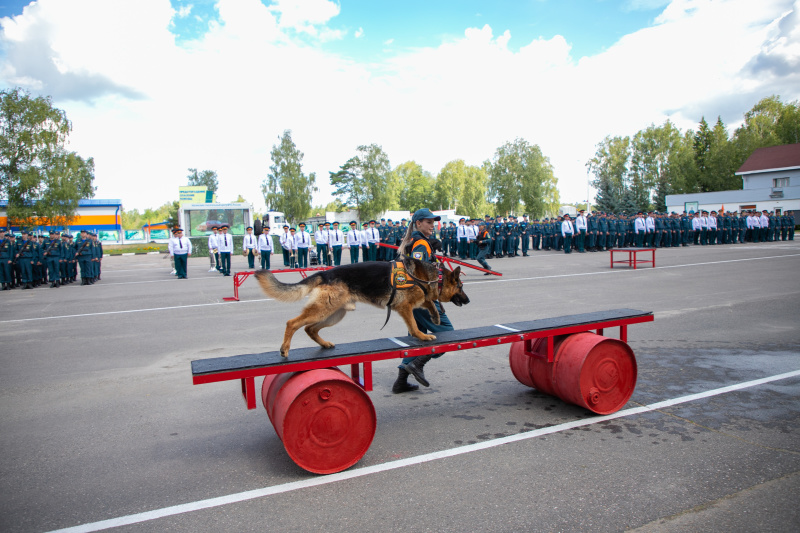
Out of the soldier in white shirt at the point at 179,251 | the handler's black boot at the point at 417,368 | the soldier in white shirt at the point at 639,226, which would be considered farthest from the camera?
the soldier in white shirt at the point at 639,226

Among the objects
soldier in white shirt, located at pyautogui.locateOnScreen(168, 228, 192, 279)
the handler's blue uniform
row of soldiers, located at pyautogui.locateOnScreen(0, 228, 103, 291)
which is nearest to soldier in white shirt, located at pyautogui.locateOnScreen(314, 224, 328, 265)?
soldier in white shirt, located at pyautogui.locateOnScreen(168, 228, 192, 279)

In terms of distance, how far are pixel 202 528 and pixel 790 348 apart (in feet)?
26.2

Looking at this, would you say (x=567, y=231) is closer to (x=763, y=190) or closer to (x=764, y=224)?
(x=764, y=224)

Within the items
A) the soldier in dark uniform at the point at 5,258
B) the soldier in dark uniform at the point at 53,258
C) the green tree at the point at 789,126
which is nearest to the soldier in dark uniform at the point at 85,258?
the soldier in dark uniform at the point at 53,258

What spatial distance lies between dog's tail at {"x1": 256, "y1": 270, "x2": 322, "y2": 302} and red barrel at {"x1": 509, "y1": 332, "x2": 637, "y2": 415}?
98.1 inches

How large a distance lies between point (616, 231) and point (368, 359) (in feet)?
92.7

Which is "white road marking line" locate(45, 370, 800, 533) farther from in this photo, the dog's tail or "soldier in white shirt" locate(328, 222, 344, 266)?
"soldier in white shirt" locate(328, 222, 344, 266)

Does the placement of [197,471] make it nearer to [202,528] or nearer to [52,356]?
[202,528]

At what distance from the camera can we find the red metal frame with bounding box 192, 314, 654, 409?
3.73 meters

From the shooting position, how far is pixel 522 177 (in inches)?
2876

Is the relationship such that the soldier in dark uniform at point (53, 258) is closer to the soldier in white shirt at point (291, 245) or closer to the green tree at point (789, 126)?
the soldier in white shirt at point (291, 245)

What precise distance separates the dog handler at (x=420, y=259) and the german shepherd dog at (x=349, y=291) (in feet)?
1.06

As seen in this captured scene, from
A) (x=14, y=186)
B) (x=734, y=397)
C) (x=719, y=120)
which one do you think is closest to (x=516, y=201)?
(x=719, y=120)

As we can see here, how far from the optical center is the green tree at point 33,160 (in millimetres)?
34406
